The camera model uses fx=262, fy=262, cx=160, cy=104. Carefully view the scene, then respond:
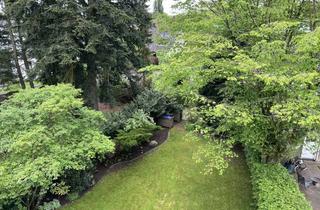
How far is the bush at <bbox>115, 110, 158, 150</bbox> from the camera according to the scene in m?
10.2

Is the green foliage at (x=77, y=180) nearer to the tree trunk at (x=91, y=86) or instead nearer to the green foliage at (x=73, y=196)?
the green foliage at (x=73, y=196)

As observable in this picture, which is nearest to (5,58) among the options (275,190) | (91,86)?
(91,86)

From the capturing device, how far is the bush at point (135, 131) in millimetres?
10219

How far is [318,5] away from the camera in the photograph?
8992 mm

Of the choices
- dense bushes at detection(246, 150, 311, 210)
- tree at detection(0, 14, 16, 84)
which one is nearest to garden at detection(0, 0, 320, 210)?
dense bushes at detection(246, 150, 311, 210)

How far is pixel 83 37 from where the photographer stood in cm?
1168

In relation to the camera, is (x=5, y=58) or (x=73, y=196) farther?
(x=5, y=58)

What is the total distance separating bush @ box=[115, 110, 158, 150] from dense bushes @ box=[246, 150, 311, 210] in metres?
4.47

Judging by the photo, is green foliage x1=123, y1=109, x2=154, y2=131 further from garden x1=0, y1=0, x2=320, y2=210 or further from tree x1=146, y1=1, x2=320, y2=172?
tree x1=146, y1=1, x2=320, y2=172

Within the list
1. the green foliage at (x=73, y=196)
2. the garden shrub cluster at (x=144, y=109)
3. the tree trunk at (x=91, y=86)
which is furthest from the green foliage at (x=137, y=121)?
the green foliage at (x=73, y=196)

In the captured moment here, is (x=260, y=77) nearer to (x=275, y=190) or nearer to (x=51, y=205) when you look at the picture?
(x=275, y=190)

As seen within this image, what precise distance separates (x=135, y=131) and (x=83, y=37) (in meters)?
4.92

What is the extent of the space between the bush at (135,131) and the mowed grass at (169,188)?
0.88m

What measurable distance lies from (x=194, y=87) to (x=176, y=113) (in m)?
6.00
